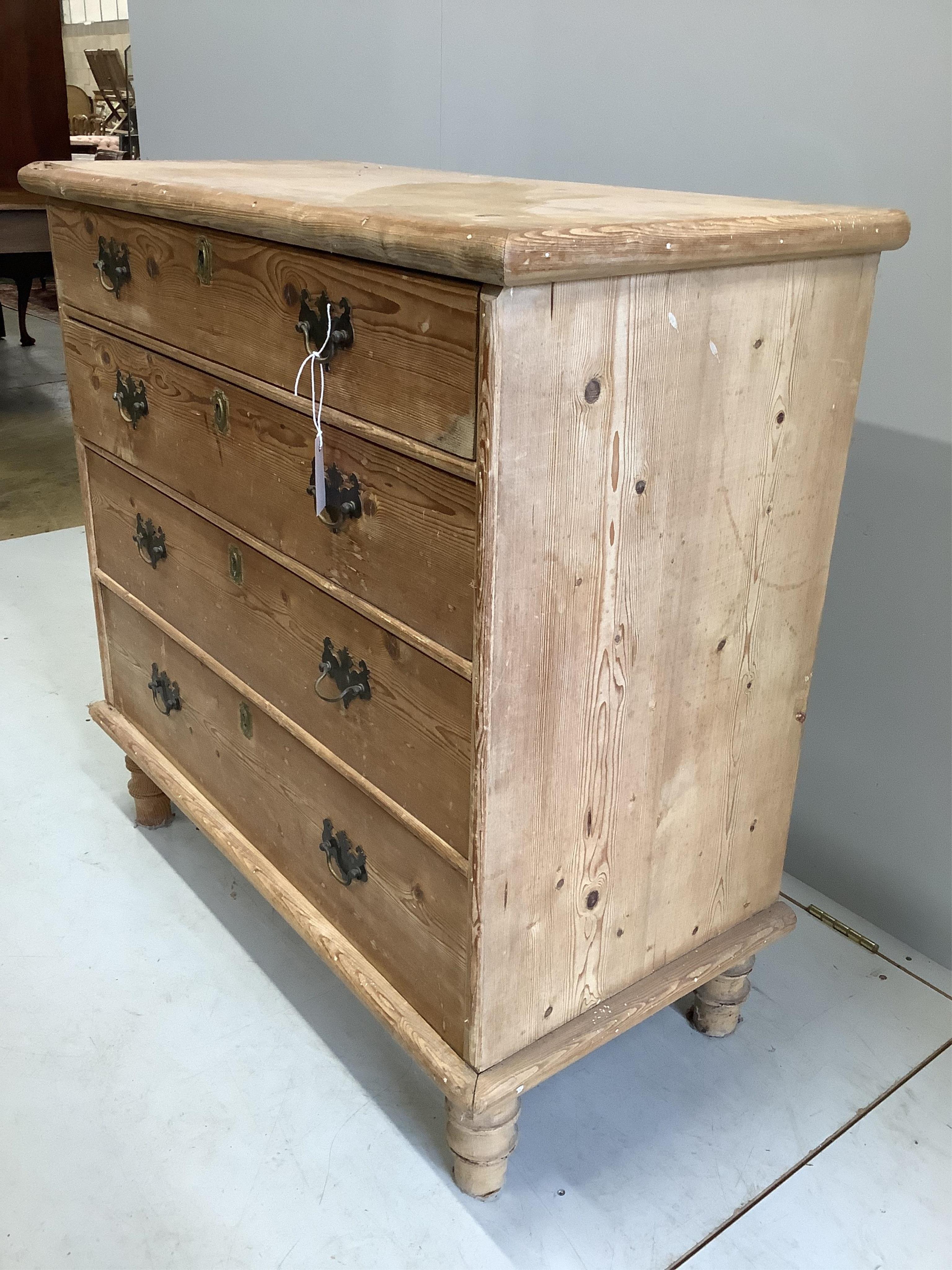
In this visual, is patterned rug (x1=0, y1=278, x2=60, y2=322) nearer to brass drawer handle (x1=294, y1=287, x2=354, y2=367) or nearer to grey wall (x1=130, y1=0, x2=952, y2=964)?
grey wall (x1=130, y1=0, x2=952, y2=964)

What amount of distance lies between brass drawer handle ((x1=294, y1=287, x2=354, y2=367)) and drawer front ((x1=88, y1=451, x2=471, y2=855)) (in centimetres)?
27

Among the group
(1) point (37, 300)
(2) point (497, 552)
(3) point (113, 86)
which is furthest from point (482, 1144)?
(3) point (113, 86)

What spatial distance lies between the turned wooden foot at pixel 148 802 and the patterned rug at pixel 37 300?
16.7ft

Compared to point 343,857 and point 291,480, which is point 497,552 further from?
point 343,857

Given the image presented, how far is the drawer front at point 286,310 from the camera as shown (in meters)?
0.90

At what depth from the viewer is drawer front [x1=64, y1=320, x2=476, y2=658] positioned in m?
0.98

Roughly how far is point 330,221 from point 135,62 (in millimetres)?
2319

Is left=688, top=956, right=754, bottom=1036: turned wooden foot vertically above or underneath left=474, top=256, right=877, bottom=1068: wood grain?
underneath

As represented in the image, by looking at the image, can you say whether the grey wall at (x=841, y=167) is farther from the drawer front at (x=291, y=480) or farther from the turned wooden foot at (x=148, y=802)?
the turned wooden foot at (x=148, y=802)

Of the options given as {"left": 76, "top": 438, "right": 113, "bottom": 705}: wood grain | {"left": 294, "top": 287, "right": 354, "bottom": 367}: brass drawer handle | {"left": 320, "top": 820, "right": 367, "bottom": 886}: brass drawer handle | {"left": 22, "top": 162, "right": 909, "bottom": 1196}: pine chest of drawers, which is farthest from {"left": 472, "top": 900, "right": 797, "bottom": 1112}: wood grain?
{"left": 76, "top": 438, "right": 113, "bottom": 705}: wood grain

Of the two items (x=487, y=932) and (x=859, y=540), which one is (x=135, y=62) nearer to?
(x=859, y=540)

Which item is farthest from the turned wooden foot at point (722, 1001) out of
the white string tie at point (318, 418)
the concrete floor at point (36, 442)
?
the concrete floor at point (36, 442)

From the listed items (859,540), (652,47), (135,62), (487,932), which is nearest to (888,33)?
(652,47)

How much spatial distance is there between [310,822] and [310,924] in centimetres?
13
